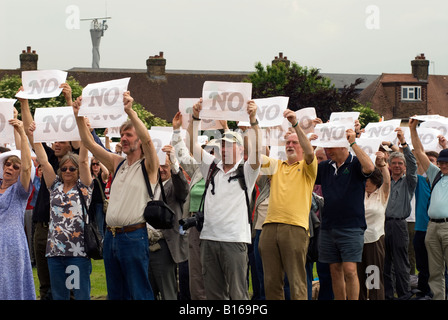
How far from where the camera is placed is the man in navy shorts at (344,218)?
30.9ft

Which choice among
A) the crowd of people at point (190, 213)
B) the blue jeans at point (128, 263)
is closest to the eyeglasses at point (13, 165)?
the crowd of people at point (190, 213)

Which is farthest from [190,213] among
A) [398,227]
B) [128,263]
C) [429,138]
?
[429,138]

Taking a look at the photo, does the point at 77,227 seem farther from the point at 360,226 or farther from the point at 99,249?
the point at 360,226

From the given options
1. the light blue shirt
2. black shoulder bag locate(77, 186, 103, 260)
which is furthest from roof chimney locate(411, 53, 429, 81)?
black shoulder bag locate(77, 186, 103, 260)

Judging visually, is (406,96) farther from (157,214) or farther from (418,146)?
(157,214)

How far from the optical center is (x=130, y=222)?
307 inches

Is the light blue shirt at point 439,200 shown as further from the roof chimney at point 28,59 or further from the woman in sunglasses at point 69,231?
the roof chimney at point 28,59

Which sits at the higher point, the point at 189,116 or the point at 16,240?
the point at 189,116

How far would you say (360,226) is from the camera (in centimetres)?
951

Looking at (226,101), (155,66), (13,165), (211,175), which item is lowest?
(211,175)

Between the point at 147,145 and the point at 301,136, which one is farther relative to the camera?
the point at 301,136

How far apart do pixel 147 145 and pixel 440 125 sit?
6790mm
